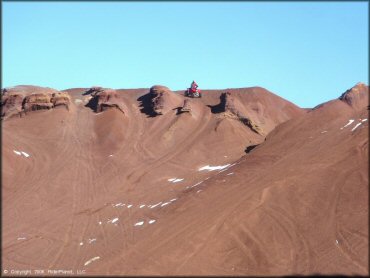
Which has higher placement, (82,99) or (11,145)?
(82,99)

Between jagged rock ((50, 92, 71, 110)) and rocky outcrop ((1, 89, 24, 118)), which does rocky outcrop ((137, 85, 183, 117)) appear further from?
rocky outcrop ((1, 89, 24, 118))

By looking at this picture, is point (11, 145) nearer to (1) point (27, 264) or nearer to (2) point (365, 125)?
(1) point (27, 264)

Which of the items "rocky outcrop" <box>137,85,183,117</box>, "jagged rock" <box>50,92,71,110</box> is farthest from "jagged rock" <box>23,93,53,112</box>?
"rocky outcrop" <box>137,85,183,117</box>

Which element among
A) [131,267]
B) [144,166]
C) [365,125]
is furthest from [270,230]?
[144,166]

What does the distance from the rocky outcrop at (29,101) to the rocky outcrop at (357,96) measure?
97.9ft

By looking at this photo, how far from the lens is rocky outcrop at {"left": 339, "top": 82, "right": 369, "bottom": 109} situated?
153 feet

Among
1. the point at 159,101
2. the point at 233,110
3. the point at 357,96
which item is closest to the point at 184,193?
the point at 357,96

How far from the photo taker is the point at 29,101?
5850 cm

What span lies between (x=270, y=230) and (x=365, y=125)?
13.0 metres

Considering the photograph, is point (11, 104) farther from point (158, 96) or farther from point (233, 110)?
point (233, 110)

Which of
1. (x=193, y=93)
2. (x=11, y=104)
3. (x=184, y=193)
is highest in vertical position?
(x=193, y=93)

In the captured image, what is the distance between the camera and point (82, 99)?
210 ft

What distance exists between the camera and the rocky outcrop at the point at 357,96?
4656 centimetres

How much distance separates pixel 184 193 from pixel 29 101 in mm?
27607
